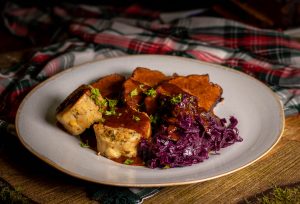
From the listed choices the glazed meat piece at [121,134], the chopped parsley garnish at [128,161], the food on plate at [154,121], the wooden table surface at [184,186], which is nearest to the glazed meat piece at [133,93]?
the food on plate at [154,121]

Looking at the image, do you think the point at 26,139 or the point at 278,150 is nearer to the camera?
the point at 26,139

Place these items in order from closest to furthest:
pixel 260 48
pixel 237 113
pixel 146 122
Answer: pixel 146 122 → pixel 237 113 → pixel 260 48

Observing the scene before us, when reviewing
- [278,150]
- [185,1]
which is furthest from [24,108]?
[185,1]

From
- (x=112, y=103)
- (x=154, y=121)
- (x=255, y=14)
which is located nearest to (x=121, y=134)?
(x=154, y=121)

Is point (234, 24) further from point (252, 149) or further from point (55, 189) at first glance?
point (55, 189)

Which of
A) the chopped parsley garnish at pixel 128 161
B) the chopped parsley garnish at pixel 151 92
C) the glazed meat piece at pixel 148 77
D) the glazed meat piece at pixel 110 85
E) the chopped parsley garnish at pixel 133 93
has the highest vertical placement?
the chopped parsley garnish at pixel 151 92

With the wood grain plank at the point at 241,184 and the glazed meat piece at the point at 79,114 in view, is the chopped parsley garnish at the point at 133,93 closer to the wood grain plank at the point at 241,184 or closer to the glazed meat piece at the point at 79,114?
the glazed meat piece at the point at 79,114

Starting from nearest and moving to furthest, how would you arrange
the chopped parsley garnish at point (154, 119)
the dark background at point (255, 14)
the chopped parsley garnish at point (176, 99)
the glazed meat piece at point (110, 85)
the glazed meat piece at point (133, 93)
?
1. the chopped parsley garnish at point (176, 99)
2. the chopped parsley garnish at point (154, 119)
3. the glazed meat piece at point (133, 93)
4. the glazed meat piece at point (110, 85)
5. the dark background at point (255, 14)

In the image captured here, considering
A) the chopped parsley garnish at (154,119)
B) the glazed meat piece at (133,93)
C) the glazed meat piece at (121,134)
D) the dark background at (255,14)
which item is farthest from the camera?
the dark background at (255,14)
